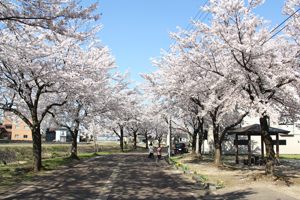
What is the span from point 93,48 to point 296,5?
1962 cm

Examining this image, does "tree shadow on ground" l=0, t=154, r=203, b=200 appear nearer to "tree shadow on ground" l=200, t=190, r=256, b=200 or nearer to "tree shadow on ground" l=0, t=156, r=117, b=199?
"tree shadow on ground" l=0, t=156, r=117, b=199

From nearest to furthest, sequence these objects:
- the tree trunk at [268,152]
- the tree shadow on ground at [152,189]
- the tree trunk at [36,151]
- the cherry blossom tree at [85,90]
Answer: the tree shadow on ground at [152,189], the tree trunk at [268,152], the tree trunk at [36,151], the cherry blossom tree at [85,90]

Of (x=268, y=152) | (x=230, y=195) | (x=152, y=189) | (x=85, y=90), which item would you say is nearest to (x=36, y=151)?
(x=85, y=90)

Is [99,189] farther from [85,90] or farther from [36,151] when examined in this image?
[85,90]

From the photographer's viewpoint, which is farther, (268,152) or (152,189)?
(268,152)

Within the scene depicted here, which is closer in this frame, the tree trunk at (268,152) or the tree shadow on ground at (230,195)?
the tree shadow on ground at (230,195)

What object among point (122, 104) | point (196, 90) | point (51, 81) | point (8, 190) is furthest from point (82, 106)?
point (8, 190)

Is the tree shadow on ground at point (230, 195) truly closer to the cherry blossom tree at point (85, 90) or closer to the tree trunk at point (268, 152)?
the tree trunk at point (268, 152)

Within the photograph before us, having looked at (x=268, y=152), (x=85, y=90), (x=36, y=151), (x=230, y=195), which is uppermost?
(x=85, y=90)

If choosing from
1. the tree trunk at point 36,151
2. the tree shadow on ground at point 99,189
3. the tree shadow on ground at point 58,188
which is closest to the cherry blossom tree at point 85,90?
the tree trunk at point 36,151

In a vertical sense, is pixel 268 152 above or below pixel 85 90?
below

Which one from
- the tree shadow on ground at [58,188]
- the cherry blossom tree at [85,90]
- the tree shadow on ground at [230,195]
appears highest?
the cherry blossom tree at [85,90]

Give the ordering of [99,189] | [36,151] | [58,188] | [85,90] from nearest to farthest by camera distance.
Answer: [99,189] → [58,188] → [36,151] → [85,90]

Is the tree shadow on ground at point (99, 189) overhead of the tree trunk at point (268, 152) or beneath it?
beneath
